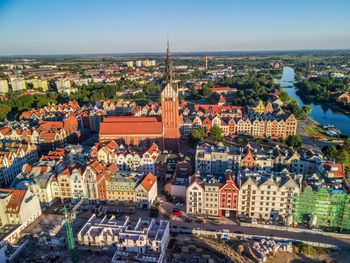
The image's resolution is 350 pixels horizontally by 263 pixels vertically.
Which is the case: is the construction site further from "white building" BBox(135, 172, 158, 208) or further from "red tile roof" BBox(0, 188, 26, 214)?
"red tile roof" BBox(0, 188, 26, 214)

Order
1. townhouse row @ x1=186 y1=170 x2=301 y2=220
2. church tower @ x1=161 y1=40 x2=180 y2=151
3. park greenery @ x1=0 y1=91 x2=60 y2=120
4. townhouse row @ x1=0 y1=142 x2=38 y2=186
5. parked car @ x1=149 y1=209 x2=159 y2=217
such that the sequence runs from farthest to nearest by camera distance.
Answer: park greenery @ x1=0 y1=91 x2=60 y2=120
church tower @ x1=161 y1=40 x2=180 y2=151
townhouse row @ x1=0 y1=142 x2=38 y2=186
parked car @ x1=149 y1=209 x2=159 y2=217
townhouse row @ x1=186 y1=170 x2=301 y2=220

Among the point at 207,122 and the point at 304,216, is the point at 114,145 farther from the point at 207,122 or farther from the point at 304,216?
the point at 304,216

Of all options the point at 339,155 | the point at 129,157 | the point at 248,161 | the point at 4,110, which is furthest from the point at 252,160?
the point at 4,110

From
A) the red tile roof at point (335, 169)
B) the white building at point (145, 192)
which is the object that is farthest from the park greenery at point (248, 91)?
the white building at point (145, 192)

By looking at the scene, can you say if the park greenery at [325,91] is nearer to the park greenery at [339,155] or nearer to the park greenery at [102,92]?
the park greenery at [339,155]

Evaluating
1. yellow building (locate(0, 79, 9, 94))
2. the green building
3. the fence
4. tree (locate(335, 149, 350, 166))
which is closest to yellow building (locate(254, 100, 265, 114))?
tree (locate(335, 149, 350, 166))

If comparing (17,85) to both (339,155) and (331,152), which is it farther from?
(339,155)

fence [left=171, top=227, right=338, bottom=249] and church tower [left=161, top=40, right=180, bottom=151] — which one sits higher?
church tower [left=161, top=40, right=180, bottom=151]
